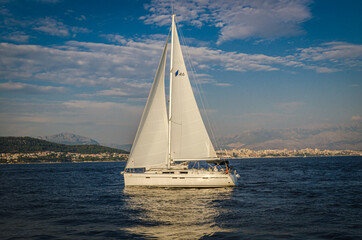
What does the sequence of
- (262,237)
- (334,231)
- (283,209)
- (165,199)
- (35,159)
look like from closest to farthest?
(262,237) → (334,231) → (283,209) → (165,199) → (35,159)

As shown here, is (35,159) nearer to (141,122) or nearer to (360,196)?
(141,122)

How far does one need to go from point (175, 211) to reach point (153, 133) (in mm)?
12203

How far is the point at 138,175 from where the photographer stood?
102 ft

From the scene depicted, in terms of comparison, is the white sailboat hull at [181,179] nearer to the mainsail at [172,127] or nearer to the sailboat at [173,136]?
the sailboat at [173,136]

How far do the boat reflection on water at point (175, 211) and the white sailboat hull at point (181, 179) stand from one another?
73 centimetres

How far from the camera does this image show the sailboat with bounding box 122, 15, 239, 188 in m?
31.5

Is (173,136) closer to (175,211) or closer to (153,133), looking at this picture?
(153,133)

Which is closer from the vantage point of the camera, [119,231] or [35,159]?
[119,231]

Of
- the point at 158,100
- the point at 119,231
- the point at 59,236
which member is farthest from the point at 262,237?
the point at 158,100

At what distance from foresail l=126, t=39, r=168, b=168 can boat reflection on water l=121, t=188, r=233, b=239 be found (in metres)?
3.14

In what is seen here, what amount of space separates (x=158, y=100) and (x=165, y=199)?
1145cm

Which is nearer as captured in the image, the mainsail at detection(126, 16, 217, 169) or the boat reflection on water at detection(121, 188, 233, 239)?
the boat reflection on water at detection(121, 188, 233, 239)

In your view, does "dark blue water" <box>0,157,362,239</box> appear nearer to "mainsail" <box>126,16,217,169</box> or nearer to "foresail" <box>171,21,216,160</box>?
"mainsail" <box>126,16,217,169</box>

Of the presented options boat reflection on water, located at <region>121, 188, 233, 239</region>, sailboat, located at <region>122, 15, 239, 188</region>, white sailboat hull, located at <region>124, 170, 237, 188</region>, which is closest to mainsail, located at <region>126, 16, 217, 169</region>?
sailboat, located at <region>122, 15, 239, 188</region>
